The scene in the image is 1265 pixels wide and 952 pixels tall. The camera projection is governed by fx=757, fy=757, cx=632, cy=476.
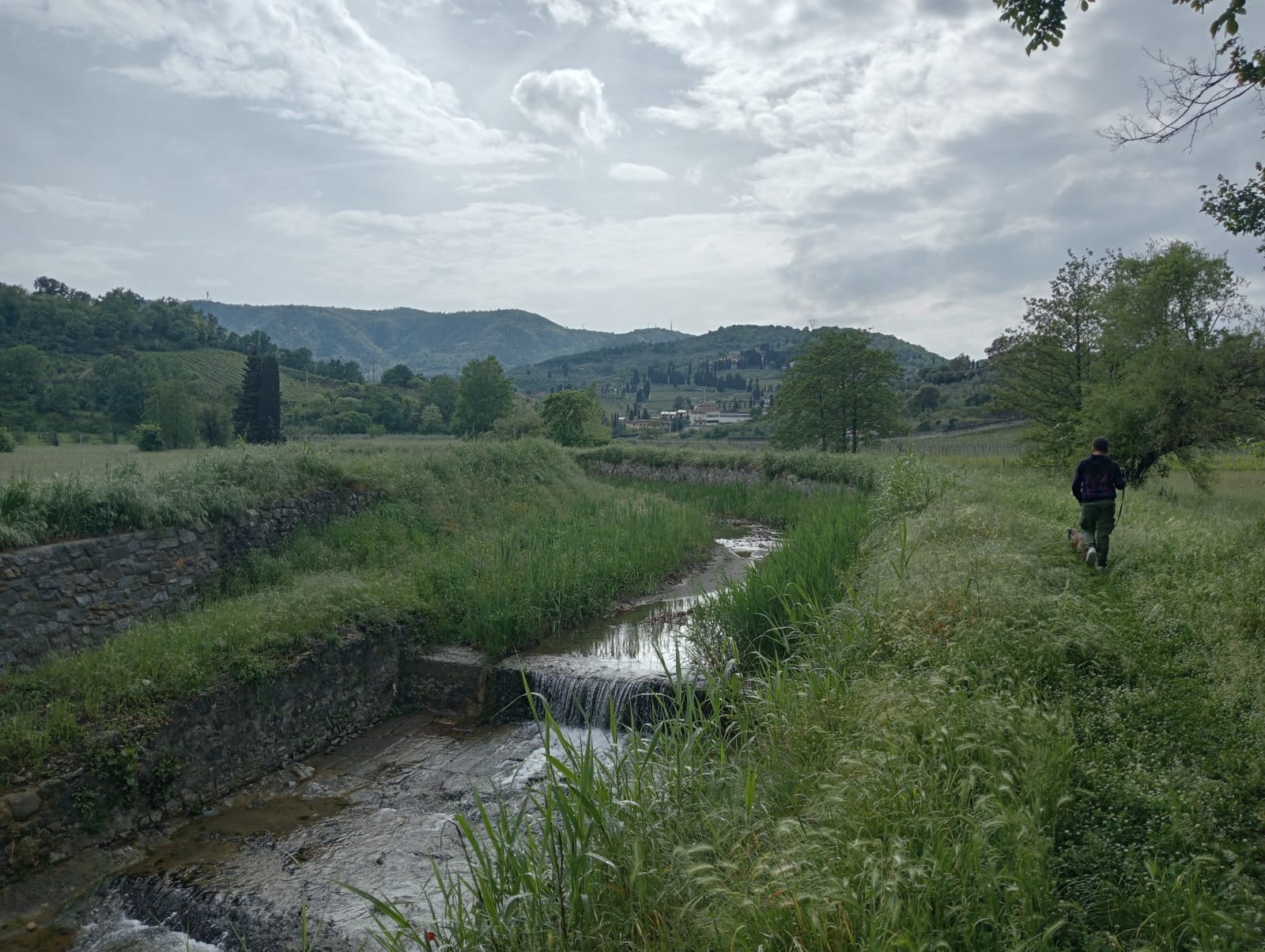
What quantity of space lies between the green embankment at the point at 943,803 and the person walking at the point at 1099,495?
176cm

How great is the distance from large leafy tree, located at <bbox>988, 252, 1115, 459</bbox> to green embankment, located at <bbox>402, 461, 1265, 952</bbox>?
2387 centimetres

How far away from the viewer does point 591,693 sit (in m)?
8.45

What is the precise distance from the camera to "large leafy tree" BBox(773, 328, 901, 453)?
38281 millimetres

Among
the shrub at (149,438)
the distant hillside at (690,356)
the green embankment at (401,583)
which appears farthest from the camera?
the distant hillside at (690,356)

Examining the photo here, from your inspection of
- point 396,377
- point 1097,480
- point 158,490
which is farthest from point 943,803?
point 396,377

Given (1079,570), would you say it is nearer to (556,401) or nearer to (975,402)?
(556,401)

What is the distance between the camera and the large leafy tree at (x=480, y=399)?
42.2 metres

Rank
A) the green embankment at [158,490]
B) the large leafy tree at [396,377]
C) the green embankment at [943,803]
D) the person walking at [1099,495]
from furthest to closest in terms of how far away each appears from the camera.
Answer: the large leafy tree at [396,377]
the green embankment at [158,490]
the person walking at [1099,495]
the green embankment at [943,803]

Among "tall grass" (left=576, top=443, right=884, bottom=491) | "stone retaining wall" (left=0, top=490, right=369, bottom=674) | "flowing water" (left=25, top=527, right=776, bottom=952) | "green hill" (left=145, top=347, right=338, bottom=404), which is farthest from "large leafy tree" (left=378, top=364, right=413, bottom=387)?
"flowing water" (left=25, top=527, right=776, bottom=952)

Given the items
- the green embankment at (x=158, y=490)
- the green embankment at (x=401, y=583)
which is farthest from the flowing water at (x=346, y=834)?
the green embankment at (x=158, y=490)

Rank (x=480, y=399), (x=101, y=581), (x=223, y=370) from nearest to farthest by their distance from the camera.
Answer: (x=101, y=581)
(x=223, y=370)
(x=480, y=399)

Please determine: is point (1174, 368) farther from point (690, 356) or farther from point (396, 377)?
point (690, 356)

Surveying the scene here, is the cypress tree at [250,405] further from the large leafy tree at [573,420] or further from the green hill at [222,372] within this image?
the large leafy tree at [573,420]

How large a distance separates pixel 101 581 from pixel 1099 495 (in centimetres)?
1151
